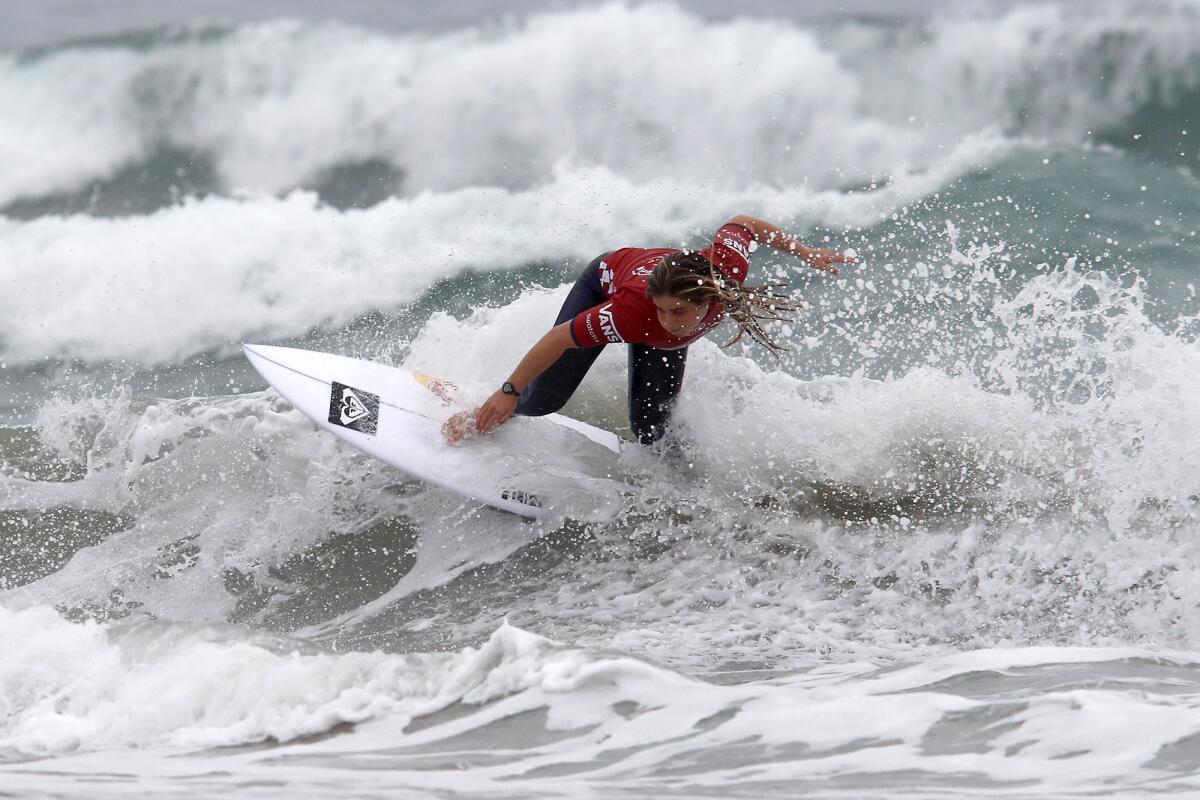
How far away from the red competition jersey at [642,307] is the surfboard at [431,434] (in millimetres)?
973

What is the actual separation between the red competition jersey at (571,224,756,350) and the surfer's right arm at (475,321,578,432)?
0.06m

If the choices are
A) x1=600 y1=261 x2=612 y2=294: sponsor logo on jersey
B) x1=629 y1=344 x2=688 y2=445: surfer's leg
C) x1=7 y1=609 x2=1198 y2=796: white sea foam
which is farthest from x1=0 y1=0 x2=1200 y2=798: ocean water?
x1=600 y1=261 x2=612 y2=294: sponsor logo on jersey

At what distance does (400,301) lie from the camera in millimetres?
8016

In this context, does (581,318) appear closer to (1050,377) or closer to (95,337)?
(1050,377)

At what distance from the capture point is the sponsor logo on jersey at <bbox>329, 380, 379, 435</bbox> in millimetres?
5137

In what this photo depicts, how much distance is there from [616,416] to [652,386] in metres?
0.93

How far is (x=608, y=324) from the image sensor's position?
13.6ft

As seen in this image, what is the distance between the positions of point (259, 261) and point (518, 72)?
3224 millimetres

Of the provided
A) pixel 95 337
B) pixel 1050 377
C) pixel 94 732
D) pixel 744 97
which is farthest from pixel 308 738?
pixel 744 97

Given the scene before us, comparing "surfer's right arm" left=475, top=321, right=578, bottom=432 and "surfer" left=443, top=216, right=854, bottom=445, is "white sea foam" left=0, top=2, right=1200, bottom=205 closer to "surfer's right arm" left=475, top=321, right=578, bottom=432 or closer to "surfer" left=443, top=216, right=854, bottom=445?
"surfer" left=443, top=216, right=854, bottom=445

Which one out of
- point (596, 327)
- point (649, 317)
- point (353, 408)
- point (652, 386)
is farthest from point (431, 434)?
point (649, 317)

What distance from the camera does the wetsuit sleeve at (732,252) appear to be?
4.26 meters

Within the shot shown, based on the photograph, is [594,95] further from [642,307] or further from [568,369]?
[642,307]

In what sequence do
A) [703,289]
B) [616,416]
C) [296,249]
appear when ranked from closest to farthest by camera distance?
[703,289]
[616,416]
[296,249]
